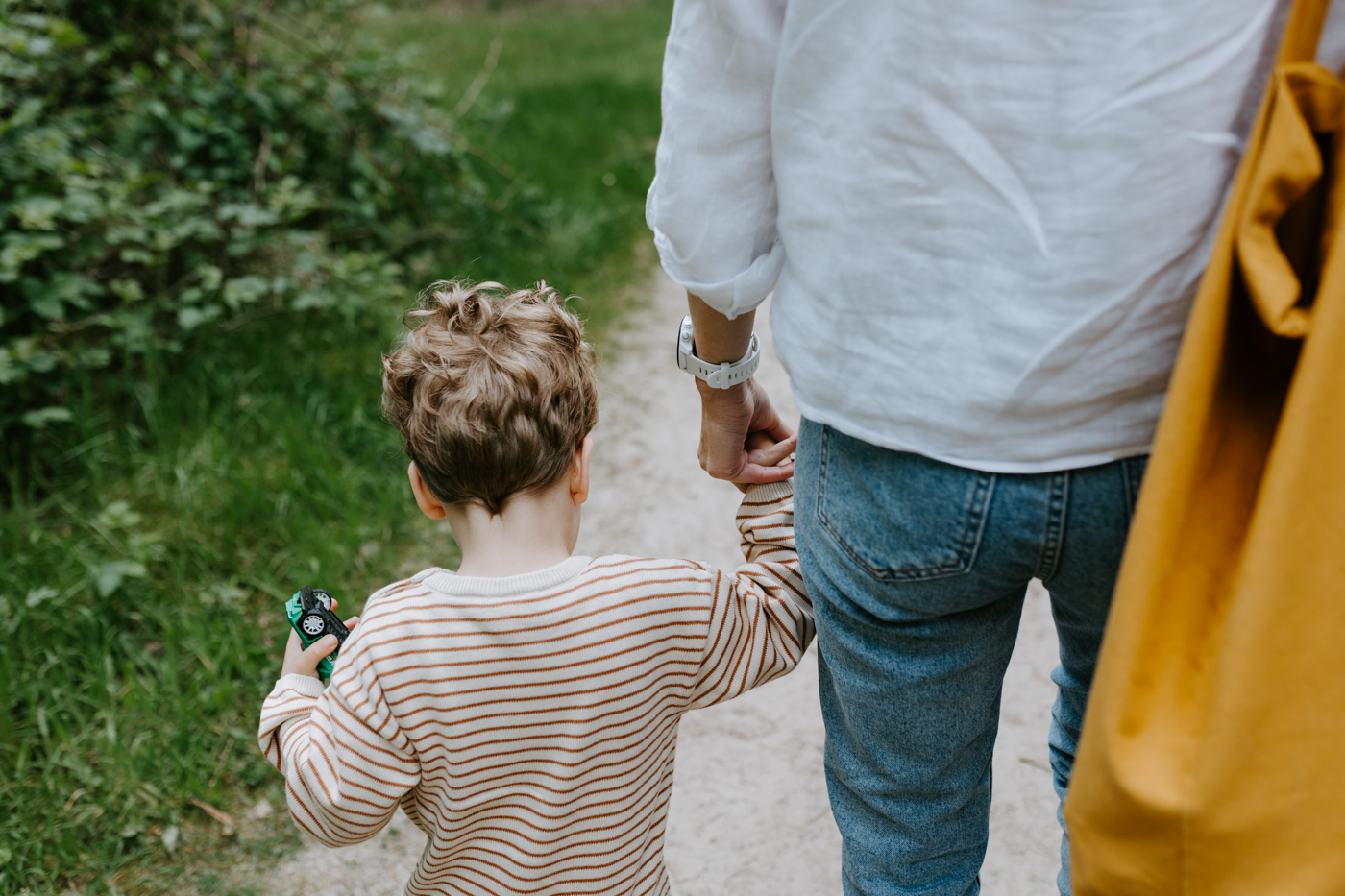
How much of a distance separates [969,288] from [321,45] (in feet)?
13.3

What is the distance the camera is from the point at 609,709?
48.3 inches

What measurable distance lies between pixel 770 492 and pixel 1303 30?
0.83 metres

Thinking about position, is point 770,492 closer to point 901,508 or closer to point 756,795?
point 901,508

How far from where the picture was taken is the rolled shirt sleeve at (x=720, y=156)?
3.21 feet

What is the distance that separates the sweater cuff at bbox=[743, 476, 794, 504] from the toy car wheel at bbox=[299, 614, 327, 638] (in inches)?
22.4

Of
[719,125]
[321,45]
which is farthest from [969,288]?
[321,45]

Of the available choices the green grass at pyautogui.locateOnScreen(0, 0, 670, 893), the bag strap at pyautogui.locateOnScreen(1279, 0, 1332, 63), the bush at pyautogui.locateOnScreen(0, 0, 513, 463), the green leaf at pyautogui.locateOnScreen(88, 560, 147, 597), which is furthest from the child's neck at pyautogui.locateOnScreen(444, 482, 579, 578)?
the bush at pyautogui.locateOnScreen(0, 0, 513, 463)

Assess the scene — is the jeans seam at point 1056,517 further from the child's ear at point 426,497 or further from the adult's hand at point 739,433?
the child's ear at point 426,497

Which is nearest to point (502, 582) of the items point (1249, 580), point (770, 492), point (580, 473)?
point (580, 473)

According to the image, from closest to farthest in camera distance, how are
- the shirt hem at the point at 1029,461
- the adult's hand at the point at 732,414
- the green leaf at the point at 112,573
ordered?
the shirt hem at the point at 1029,461 → the adult's hand at the point at 732,414 → the green leaf at the point at 112,573

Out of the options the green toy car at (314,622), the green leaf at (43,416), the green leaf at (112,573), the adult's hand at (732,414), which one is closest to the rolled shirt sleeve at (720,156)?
the adult's hand at (732,414)

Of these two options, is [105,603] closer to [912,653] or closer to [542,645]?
[542,645]

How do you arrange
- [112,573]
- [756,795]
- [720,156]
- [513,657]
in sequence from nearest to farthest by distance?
1. [720,156]
2. [513,657]
3. [756,795]
4. [112,573]

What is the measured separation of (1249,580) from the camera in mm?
775
